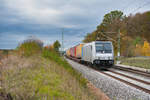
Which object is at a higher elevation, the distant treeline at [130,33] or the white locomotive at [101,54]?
the distant treeline at [130,33]

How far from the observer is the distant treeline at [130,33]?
111ft

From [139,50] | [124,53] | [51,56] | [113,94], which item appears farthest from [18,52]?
[139,50]

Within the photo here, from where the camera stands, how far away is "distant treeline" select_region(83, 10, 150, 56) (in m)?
33.9

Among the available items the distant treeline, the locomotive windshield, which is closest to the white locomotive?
the locomotive windshield

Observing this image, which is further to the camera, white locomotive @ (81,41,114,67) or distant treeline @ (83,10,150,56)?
distant treeline @ (83,10,150,56)

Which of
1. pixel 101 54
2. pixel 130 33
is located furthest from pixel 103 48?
pixel 130 33

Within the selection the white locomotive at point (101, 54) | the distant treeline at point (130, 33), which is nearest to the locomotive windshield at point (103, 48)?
the white locomotive at point (101, 54)

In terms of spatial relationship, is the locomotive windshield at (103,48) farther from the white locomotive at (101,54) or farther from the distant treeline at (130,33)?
the distant treeline at (130,33)

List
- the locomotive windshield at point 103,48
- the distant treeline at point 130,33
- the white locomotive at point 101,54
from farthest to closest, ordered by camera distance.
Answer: the distant treeline at point 130,33
the locomotive windshield at point 103,48
the white locomotive at point 101,54

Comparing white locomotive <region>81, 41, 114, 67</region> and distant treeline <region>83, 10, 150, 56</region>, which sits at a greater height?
distant treeline <region>83, 10, 150, 56</region>

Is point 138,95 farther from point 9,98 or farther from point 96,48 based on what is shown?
point 96,48

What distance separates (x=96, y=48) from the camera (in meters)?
14.7

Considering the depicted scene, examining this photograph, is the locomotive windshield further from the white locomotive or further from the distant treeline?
the distant treeline

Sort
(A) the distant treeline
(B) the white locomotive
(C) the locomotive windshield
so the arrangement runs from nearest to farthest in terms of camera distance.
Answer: (B) the white locomotive < (C) the locomotive windshield < (A) the distant treeline
